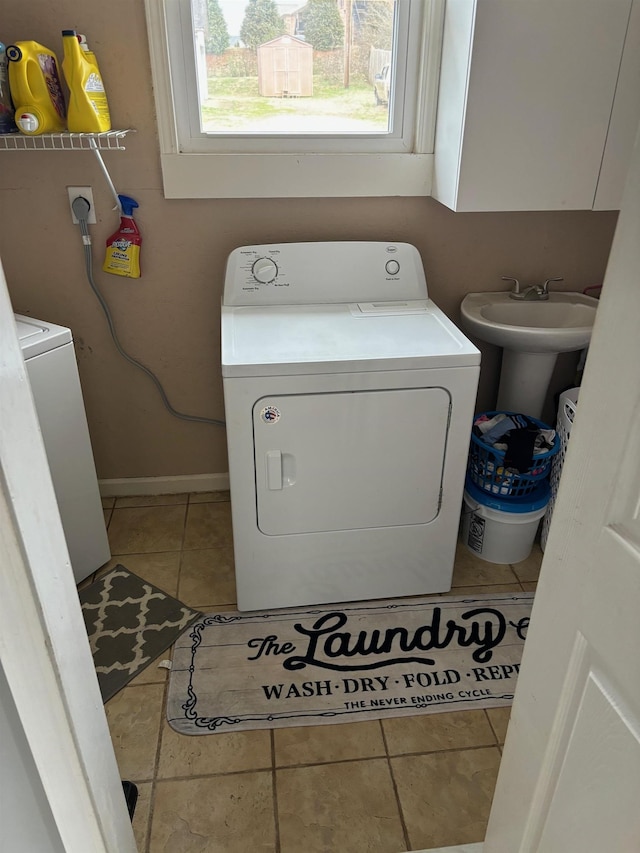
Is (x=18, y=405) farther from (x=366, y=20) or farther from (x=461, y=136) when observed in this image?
(x=366, y=20)

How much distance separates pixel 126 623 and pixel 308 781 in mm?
733

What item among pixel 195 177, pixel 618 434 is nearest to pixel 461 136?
pixel 195 177

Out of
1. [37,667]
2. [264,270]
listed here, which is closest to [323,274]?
[264,270]

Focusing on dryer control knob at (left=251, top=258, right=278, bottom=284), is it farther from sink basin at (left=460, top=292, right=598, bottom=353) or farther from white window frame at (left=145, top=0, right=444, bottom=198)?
sink basin at (left=460, top=292, right=598, bottom=353)

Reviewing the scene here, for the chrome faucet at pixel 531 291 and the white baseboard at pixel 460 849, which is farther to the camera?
the chrome faucet at pixel 531 291

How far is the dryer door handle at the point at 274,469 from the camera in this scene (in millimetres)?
1711

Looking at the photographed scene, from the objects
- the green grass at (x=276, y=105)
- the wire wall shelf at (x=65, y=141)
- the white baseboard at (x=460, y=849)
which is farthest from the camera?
the green grass at (x=276, y=105)

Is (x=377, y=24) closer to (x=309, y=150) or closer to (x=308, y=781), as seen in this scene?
(x=309, y=150)

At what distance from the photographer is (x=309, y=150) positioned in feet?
Answer: 6.63

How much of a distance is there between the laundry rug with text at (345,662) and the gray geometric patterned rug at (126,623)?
0.25ft

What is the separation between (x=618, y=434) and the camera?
2.32 ft

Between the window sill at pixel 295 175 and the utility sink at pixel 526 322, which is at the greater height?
the window sill at pixel 295 175

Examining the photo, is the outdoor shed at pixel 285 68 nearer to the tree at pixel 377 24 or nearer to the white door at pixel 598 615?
the tree at pixel 377 24

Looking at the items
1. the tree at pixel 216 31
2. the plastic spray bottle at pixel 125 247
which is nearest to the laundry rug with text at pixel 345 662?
the plastic spray bottle at pixel 125 247
